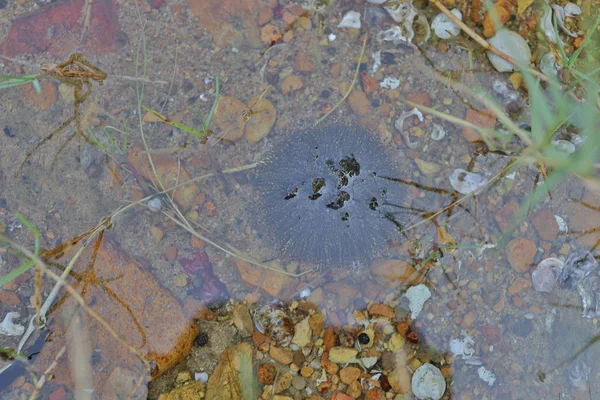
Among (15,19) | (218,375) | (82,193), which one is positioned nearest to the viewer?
(218,375)

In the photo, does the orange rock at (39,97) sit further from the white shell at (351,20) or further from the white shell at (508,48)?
the white shell at (508,48)

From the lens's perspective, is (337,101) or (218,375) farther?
(337,101)

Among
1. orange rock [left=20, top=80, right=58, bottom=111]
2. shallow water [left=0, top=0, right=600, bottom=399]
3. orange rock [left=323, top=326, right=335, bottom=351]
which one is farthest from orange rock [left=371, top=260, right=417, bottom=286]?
orange rock [left=20, top=80, right=58, bottom=111]

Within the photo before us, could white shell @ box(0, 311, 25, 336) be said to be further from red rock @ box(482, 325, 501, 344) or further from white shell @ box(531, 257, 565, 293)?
white shell @ box(531, 257, 565, 293)

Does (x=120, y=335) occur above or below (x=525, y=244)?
above

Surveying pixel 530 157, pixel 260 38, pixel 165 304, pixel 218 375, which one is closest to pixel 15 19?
pixel 260 38

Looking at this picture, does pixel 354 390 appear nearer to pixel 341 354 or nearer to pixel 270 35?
pixel 341 354

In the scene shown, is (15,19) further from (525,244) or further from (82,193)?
(525,244)
